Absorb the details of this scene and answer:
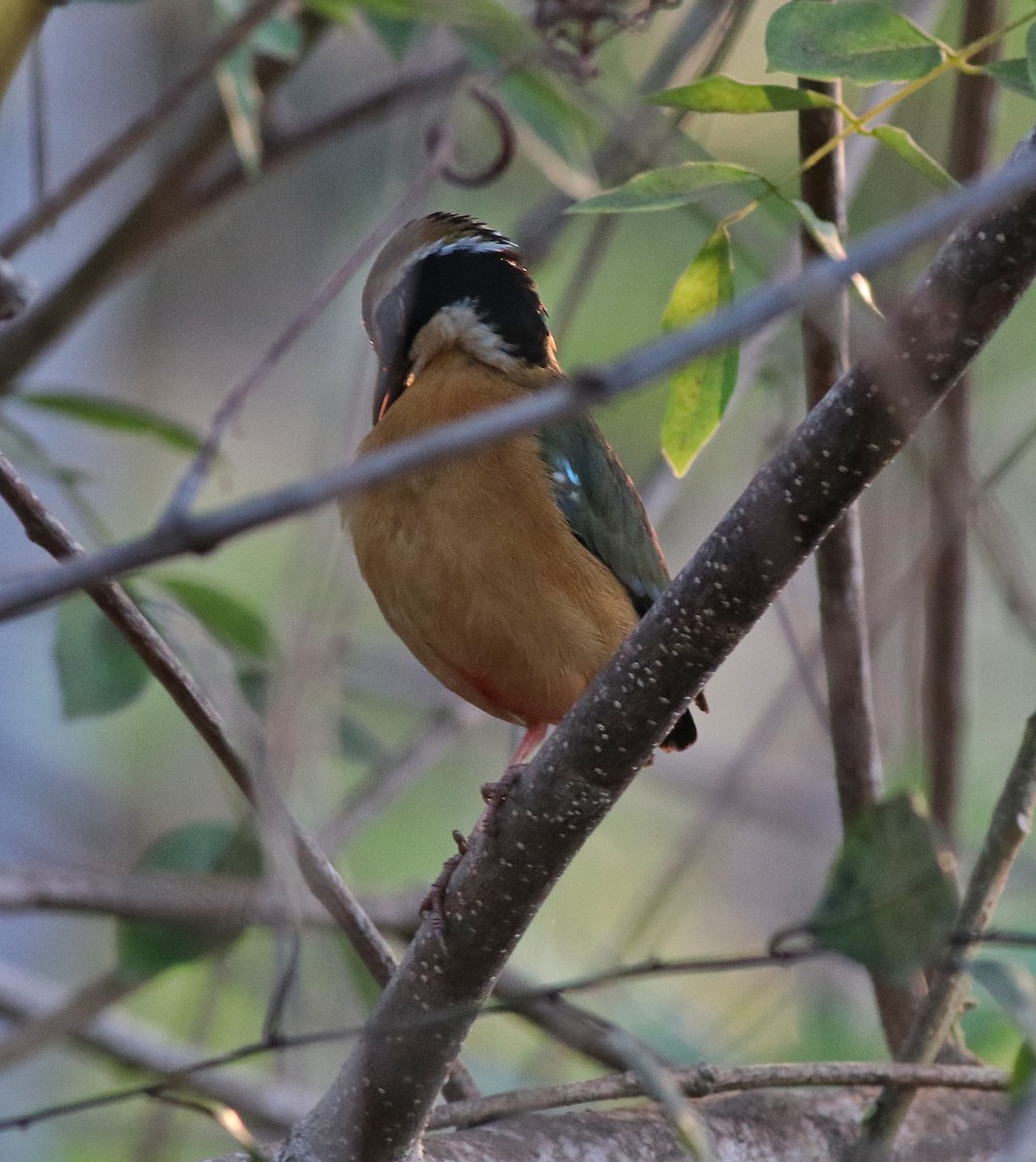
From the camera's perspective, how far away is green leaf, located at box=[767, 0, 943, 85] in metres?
2.04

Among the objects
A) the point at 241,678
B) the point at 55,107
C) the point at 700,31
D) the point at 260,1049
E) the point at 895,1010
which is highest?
the point at 55,107

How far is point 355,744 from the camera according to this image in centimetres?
351

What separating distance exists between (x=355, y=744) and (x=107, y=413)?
91 cm

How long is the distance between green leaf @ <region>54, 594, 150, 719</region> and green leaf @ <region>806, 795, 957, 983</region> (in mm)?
1323

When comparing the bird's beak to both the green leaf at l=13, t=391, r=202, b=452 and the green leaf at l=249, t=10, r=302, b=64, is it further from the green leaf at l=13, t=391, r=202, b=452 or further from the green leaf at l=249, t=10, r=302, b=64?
the green leaf at l=249, t=10, r=302, b=64

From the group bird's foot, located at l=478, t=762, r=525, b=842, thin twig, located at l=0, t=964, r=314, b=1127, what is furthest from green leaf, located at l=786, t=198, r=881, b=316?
thin twig, located at l=0, t=964, r=314, b=1127

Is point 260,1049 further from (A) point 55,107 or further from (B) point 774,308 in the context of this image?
(A) point 55,107

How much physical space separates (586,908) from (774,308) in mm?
6607

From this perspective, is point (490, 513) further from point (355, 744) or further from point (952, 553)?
point (952, 553)

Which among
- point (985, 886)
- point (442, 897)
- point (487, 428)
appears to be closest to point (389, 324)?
point (442, 897)

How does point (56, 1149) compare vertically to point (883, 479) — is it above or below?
below

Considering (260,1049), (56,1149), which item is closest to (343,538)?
(260,1049)

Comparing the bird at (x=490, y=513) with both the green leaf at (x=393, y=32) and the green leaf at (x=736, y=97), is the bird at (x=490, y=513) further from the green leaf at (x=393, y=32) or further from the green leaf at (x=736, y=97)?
the green leaf at (x=736, y=97)

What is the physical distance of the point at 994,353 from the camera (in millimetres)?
6668
